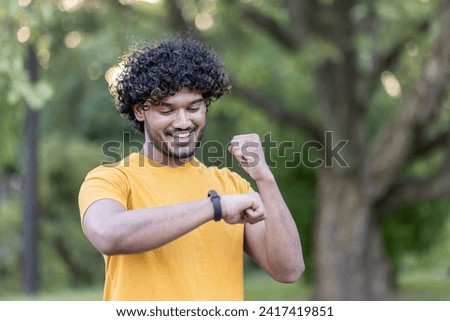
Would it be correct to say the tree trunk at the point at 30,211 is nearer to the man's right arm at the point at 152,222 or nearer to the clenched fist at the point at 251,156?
the clenched fist at the point at 251,156

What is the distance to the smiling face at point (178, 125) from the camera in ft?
8.29

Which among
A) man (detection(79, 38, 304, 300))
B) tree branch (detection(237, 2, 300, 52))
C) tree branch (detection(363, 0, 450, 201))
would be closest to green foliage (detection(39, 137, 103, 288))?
tree branch (detection(237, 2, 300, 52))

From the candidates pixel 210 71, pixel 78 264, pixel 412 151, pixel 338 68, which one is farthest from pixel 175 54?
pixel 78 264

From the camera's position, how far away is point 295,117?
11.4 m

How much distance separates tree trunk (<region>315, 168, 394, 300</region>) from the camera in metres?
11.2

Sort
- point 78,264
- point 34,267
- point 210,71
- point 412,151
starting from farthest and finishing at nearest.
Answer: point 78,264 < point 34,267 < point 412,151 < point 210,71

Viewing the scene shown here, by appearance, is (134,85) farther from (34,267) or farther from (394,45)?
(34,267)

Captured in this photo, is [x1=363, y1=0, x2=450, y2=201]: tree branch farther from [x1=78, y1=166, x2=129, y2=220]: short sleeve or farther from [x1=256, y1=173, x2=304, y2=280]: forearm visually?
[x1=78, y1=166, x2=129, y2=220]: short sleeve

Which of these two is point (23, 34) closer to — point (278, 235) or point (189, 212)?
point (278, 235)

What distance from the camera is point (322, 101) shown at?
36.5 ft

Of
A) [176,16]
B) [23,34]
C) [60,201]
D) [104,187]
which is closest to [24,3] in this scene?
[23,34]

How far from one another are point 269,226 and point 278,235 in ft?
0.13

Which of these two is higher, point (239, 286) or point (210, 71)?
point (210, 71)

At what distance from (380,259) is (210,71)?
9.58 metres
